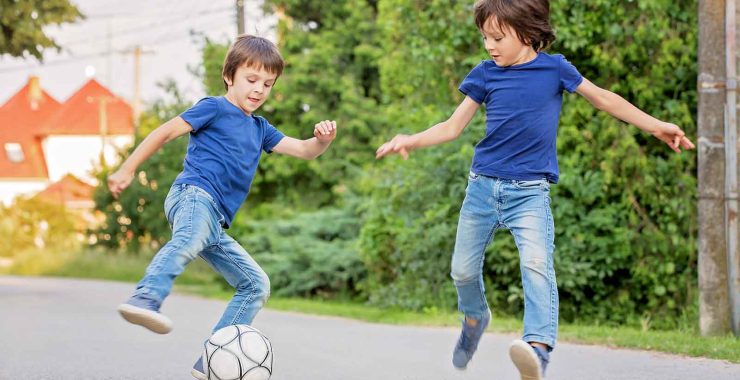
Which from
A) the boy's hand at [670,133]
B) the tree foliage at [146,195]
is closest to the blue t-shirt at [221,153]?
the boy's hand at [670,133]

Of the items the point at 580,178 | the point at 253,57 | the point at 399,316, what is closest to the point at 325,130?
the point at 253,57

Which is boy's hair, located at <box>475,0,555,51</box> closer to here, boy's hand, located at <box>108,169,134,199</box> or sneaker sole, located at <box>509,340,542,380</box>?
sneaker sole, located at <box>509,340,542,380</box>

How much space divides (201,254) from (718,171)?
5.01m

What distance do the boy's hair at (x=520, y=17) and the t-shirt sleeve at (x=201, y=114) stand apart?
1.39 meters

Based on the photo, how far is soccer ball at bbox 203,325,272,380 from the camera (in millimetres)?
5520

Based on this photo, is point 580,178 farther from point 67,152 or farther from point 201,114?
point 67,152

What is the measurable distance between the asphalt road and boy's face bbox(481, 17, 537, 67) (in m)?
2.16

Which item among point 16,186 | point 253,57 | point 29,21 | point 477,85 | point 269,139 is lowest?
point 16,186

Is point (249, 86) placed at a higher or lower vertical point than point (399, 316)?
higher

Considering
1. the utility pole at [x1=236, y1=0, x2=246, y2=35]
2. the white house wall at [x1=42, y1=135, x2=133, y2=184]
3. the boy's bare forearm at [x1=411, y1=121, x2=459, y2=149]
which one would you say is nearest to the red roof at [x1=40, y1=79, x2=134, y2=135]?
the white house wall at [x1=42, y1=135, x2=133, y2=184]

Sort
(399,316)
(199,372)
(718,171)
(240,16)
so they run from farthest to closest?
(240,16) → (399,316) → (718,171) → (199,372)

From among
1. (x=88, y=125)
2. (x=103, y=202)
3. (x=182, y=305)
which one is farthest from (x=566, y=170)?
(x=88, y=125)

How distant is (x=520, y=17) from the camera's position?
5281 millimetres

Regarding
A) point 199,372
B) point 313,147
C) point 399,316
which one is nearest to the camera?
point 199,372
